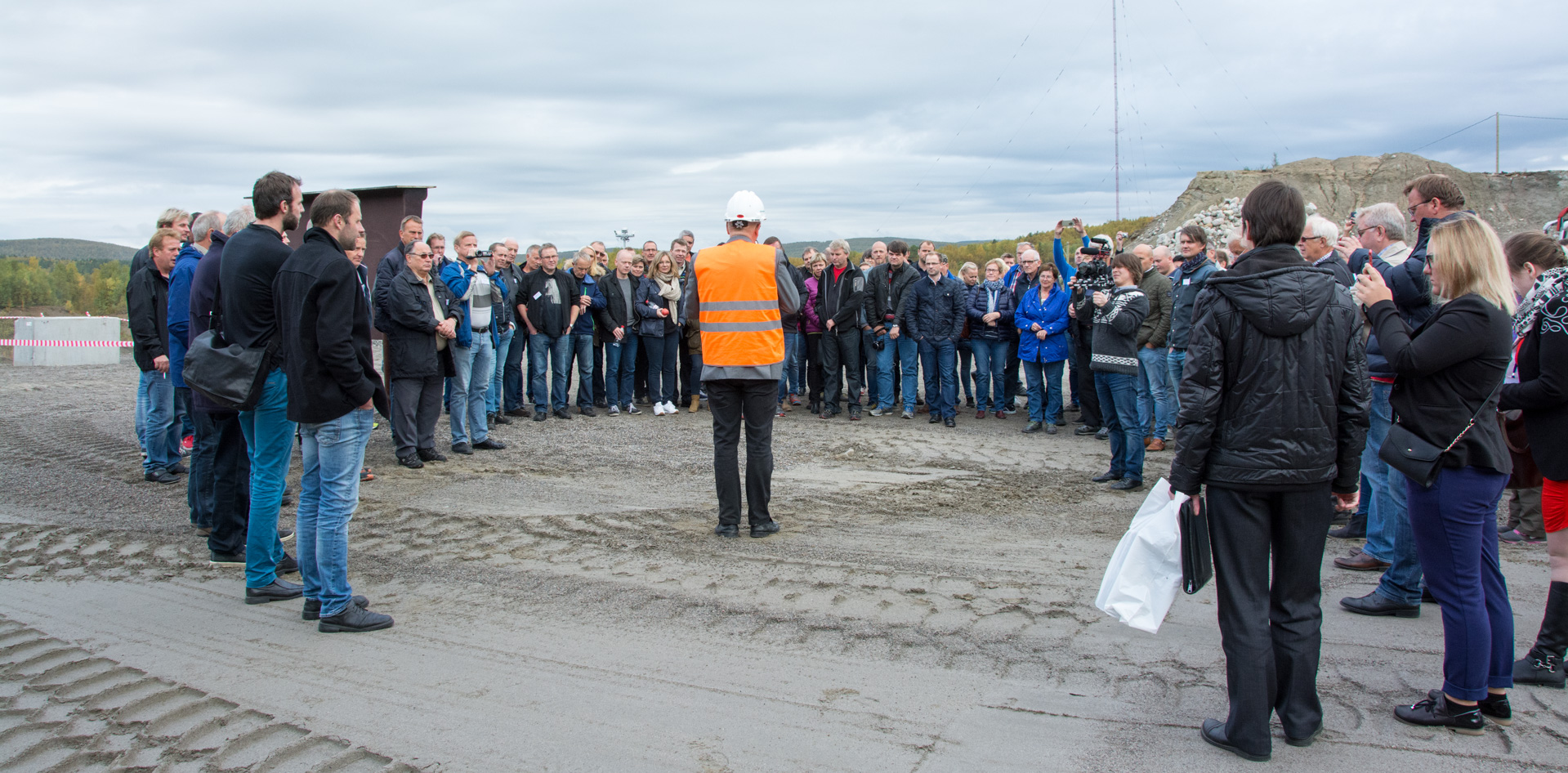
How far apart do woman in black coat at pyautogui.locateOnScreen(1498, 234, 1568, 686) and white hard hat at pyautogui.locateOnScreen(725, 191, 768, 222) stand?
399 cm

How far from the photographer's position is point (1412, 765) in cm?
295

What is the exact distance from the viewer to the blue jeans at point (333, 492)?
4098mm

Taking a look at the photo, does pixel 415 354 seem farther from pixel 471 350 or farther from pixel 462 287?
pixel 462 287

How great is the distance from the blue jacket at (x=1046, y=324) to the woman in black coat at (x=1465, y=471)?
268 inches

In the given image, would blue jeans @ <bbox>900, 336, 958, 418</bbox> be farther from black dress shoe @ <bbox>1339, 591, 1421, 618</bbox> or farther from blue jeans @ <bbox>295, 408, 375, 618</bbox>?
blue jeans @ <bbox>295, 408, 375, 618</bbox>

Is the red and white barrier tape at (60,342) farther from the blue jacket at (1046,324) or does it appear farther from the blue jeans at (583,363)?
the blue jacket at (1046,324)

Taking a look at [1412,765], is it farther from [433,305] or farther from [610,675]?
[433,305]

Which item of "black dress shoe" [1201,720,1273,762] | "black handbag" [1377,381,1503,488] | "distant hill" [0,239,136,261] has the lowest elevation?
"black dress shoe" [1201,720,1273,762]

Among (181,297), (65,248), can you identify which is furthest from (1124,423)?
(65,248)

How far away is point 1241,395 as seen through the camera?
2.94 meters

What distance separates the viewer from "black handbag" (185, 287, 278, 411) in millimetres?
4348

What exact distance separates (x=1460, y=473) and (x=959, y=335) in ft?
24.9

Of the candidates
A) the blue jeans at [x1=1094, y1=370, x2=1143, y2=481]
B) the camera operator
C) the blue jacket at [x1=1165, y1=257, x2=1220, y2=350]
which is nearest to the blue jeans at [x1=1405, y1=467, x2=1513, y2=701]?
the blue jeans at [x1=1094, y1=370, x2=1143, y2=481]

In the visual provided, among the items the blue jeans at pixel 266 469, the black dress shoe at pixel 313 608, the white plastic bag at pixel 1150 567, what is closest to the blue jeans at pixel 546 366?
the blue jeans at pixel 266 469
